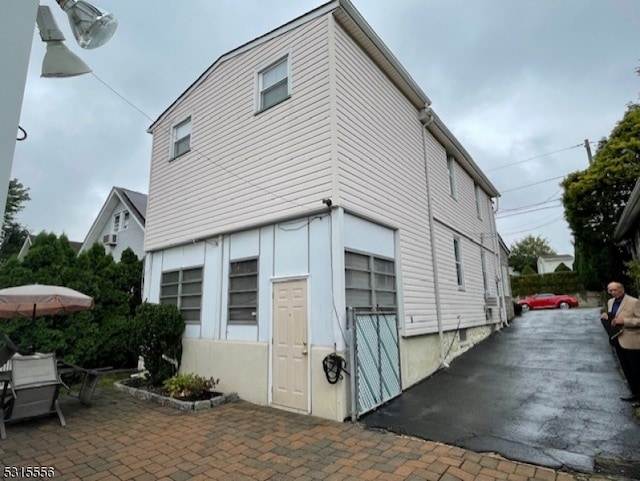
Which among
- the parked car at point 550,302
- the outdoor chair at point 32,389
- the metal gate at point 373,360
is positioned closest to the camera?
the outdoor chair at point 32,389

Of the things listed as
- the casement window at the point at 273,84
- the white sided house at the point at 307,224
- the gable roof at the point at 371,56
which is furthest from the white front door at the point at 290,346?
the gable roof at the point at 371,56

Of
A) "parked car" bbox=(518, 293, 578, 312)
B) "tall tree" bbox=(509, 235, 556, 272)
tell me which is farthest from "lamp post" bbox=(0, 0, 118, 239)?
"tall tree" bbox=(509, 235, 556, 272)

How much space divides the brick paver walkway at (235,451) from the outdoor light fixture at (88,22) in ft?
13.8

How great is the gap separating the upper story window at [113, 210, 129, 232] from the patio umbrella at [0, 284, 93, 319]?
8.88 metres

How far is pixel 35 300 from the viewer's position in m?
6.34

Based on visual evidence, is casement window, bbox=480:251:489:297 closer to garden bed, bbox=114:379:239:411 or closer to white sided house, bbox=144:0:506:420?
white sided house, bbox=144:0:506:420

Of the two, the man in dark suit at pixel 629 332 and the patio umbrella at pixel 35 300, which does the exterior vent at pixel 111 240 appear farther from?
the man in dark suit at pixel 629 332

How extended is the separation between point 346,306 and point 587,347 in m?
→ 8.03

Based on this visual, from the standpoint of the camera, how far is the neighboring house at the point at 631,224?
25.7 feet

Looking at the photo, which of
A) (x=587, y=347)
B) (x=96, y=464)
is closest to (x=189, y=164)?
(x=96, y=464)

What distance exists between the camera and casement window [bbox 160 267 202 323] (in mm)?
8102

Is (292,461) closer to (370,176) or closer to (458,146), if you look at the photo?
(370,176)

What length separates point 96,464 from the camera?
3.98 meters

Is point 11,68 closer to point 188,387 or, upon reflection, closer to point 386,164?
point 188,387
